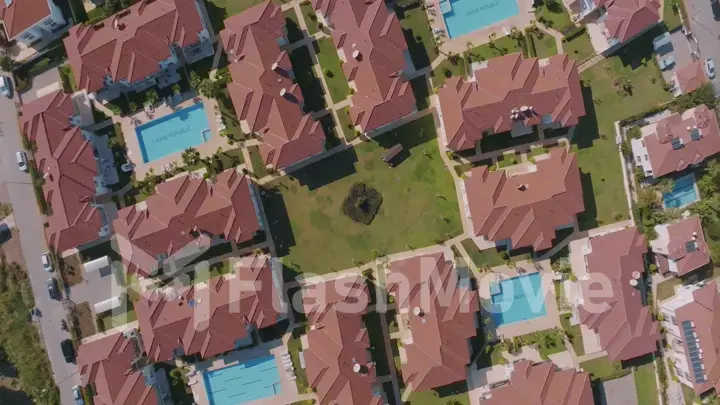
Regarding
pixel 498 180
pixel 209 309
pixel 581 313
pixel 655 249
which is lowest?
pixel 581 313

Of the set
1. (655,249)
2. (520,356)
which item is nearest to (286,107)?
(520,356)

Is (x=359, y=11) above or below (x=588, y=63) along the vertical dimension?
above

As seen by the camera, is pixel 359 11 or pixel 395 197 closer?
pixel 359 11

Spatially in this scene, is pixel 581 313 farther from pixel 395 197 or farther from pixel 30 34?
pixel 30 34

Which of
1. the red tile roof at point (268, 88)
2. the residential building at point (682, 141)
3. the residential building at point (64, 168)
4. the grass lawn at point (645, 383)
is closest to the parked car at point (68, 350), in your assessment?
the residential building at point (64, 168)

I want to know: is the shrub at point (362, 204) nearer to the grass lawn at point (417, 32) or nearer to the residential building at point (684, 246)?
the grass lawn at point (417, 32)

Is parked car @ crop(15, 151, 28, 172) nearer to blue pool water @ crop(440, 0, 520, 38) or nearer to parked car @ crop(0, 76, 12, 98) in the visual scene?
parked car @ crop(0, 76, 12, 98)

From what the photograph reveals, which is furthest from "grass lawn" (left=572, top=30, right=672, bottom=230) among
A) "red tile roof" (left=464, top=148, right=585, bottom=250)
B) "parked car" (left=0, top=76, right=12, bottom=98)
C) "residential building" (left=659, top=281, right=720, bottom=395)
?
"parked car" (left=0, top=76, right=12, bottom=98)

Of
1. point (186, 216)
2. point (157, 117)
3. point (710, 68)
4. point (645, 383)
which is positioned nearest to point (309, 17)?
point (157, 117)
